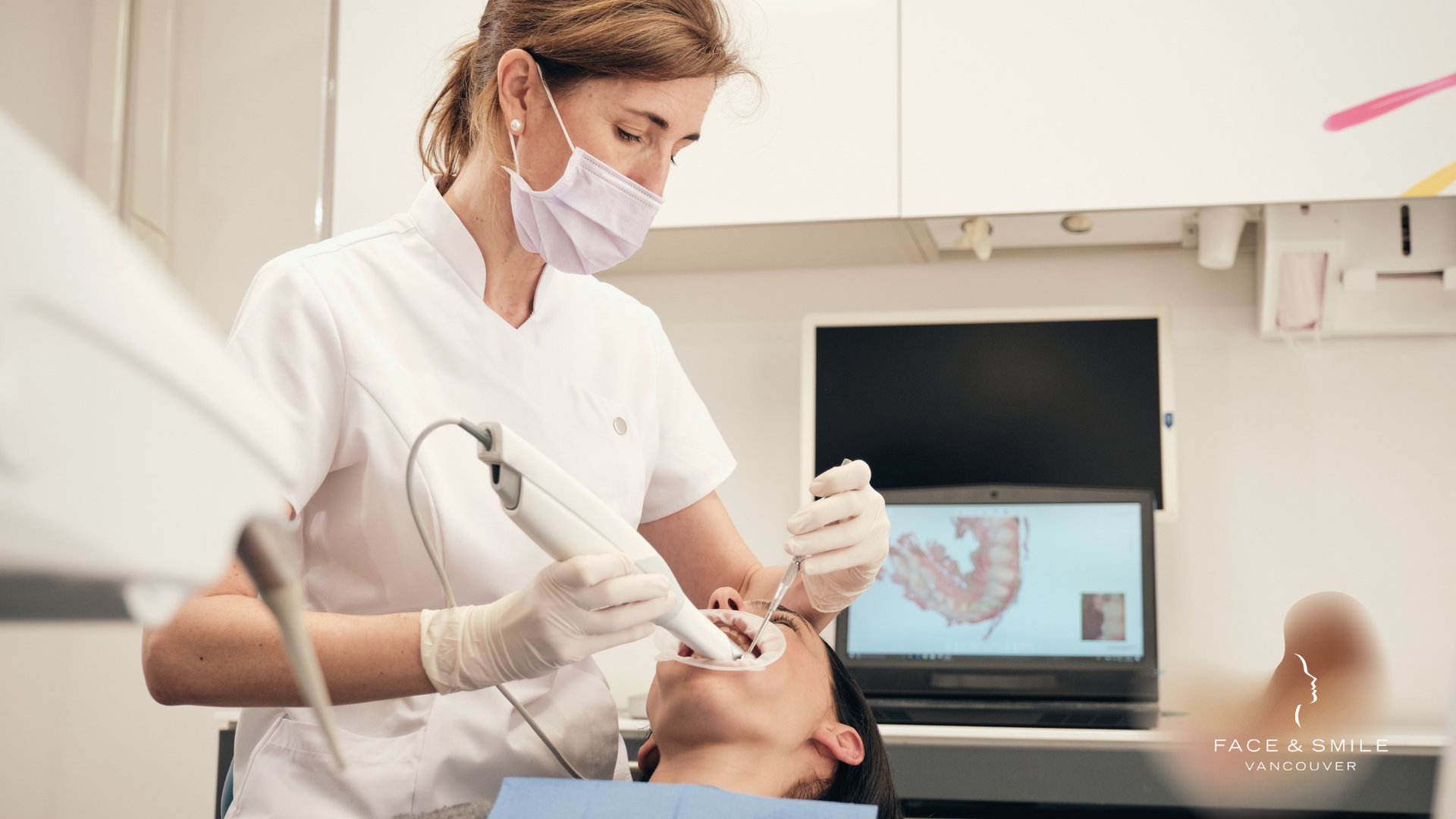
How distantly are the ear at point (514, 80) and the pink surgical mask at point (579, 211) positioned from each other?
0.03m

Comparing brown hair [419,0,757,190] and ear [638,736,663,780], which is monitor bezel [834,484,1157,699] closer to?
ear [638,736,663,780]

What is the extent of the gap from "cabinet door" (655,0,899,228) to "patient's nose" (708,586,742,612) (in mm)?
998

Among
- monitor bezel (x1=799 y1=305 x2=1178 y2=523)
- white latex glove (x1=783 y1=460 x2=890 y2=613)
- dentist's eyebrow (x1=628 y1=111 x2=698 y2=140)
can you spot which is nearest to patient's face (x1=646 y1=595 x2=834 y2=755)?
white latex glove (x1=783 y1=460 x2=890 y2=613)

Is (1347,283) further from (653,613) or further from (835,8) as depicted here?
(653,613)

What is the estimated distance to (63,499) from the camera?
0.96 feet

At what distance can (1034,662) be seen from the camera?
202 cm

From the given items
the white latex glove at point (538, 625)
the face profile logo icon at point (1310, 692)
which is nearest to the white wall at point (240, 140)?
the white latex glove at point (538, 625)

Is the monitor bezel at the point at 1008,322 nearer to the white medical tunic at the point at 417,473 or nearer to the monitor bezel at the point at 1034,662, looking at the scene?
the monitor bezel at the point at 1034,662

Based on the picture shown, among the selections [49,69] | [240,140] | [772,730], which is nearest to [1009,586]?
[772,730]

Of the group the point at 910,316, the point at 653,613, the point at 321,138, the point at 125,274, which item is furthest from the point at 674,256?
the point at 125,274

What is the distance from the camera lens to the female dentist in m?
0.96

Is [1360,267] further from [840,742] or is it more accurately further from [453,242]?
[453,242]

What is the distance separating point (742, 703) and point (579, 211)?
2.02ft

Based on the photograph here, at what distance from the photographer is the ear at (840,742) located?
1.33 m
